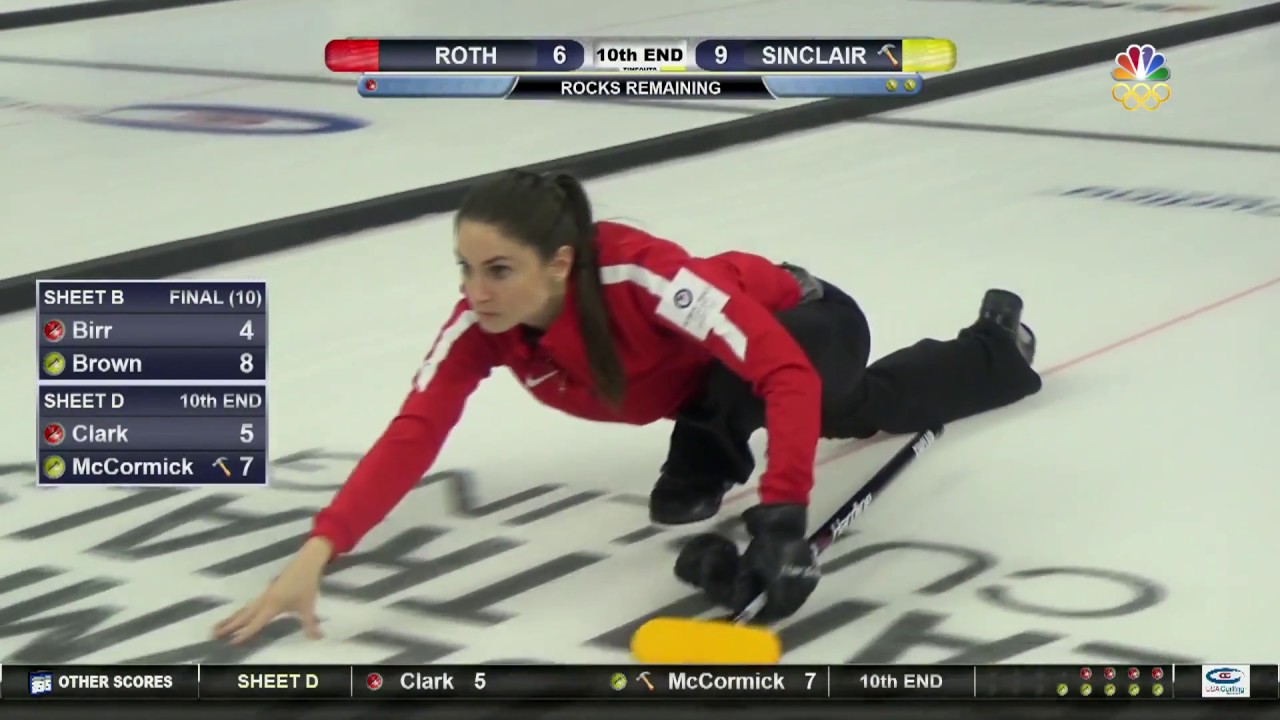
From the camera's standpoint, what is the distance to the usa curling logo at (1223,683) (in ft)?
4.77

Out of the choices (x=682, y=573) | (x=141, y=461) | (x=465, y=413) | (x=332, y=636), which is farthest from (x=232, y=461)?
(x=465, y=413)

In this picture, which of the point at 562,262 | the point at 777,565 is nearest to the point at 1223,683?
the point at 777,565

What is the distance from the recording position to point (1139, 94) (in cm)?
441

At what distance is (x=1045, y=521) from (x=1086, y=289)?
96cm

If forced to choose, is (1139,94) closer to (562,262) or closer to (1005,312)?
(1005,312)

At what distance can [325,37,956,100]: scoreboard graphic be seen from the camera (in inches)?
80.7

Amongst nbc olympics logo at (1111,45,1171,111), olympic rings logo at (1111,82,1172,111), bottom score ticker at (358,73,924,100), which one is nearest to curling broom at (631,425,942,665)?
bottom score ticker at (358,73,924,100)

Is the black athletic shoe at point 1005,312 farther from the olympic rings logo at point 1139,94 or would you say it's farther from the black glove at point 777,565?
the olympic rings logo at point 1139,94

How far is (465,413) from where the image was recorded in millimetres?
2256

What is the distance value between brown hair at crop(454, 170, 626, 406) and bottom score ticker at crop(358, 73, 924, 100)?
0.36 meters

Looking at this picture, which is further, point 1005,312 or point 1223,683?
point 1005,312

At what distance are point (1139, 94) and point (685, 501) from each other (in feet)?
9.25

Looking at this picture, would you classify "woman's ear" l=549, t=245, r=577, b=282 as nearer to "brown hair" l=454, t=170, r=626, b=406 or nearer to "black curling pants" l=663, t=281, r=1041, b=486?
"brown hair" l=454, t=170, r=626, b=406

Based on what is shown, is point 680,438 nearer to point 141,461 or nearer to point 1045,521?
point 1045,521
